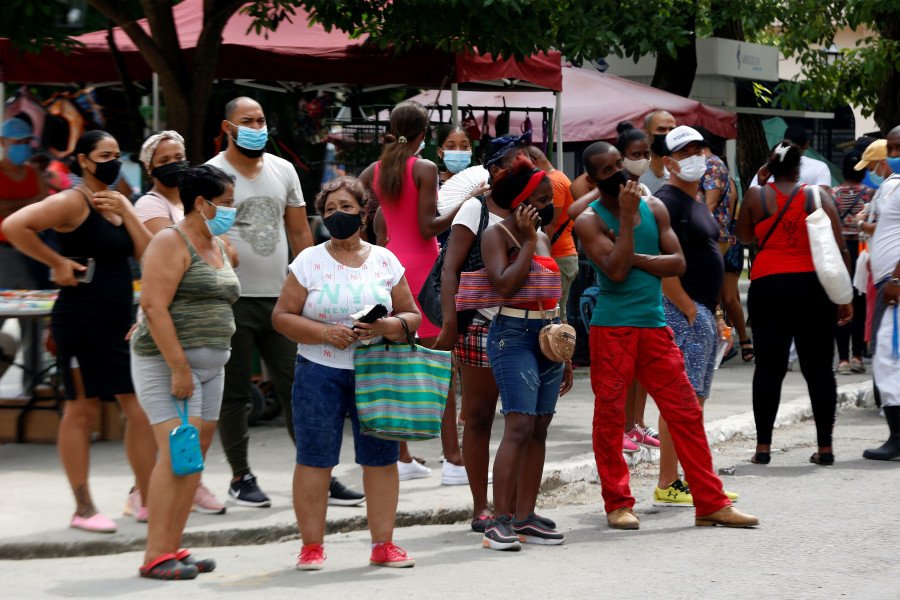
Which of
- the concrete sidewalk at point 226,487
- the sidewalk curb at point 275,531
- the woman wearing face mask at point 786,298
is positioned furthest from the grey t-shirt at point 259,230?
the woman wearing face mask at point 786,298

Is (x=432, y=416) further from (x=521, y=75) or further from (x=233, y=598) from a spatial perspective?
(x=521, y=75)

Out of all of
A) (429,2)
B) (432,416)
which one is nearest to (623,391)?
(432,416)

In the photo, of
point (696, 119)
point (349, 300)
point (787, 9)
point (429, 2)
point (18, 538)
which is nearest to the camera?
point (349, 300)

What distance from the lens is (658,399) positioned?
6.18 m

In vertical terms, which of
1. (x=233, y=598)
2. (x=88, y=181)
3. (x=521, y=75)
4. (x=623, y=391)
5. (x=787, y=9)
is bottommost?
(x=233, y=598)

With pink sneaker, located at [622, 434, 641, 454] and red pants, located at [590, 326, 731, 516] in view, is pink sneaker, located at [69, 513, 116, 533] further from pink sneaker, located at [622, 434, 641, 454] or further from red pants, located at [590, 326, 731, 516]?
pink sneaker, located at [622, 434, 641, 454]

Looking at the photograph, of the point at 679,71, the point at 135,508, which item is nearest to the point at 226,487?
the point at 135,508

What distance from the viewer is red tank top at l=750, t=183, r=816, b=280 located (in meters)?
7.63

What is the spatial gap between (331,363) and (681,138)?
8.56 ft

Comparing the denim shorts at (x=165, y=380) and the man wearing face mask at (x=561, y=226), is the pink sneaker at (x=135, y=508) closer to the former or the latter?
the denim shorts at (x=165, y=380)

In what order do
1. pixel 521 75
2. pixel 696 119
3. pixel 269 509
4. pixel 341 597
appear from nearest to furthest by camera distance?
pixel 341 597 < pixel 269 509 < pixel 521 75 < pixel 696 119

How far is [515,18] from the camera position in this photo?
9.30 metres

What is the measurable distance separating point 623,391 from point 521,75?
5.16m

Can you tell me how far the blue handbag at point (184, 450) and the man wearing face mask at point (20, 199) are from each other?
3548mm
